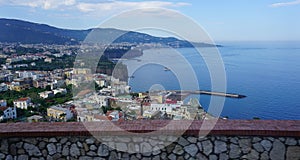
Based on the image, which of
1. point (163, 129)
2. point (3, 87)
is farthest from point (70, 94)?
point (163, 129)

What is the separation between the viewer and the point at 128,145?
98.4 inches

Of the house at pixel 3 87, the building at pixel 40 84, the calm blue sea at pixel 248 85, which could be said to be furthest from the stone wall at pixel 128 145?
the building at pixel 40 84

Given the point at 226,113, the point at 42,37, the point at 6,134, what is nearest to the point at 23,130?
the point at 6,134

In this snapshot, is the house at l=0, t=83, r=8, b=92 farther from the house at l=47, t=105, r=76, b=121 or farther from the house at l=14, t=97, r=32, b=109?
the house at l=47, t=105, r=76, b=121

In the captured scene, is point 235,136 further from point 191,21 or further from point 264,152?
point 191,21

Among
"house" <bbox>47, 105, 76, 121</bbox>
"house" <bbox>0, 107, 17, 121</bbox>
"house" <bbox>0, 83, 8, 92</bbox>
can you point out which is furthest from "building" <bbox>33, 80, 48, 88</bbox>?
"house" <bbox>47, 105, 76, 121</bbox>

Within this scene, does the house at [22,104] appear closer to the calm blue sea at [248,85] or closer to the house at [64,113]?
the house at [64,113]

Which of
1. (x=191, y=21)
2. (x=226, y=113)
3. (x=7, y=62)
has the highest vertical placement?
(x=191, y=21)

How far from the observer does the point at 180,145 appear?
8.13 feet

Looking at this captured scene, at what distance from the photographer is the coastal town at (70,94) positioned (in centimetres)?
564

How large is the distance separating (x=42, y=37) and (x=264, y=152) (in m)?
38.4

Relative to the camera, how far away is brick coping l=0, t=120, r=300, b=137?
2.40m

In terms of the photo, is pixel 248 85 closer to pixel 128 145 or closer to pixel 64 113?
pixel 64 113

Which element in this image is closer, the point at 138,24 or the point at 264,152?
the point at 264,152
